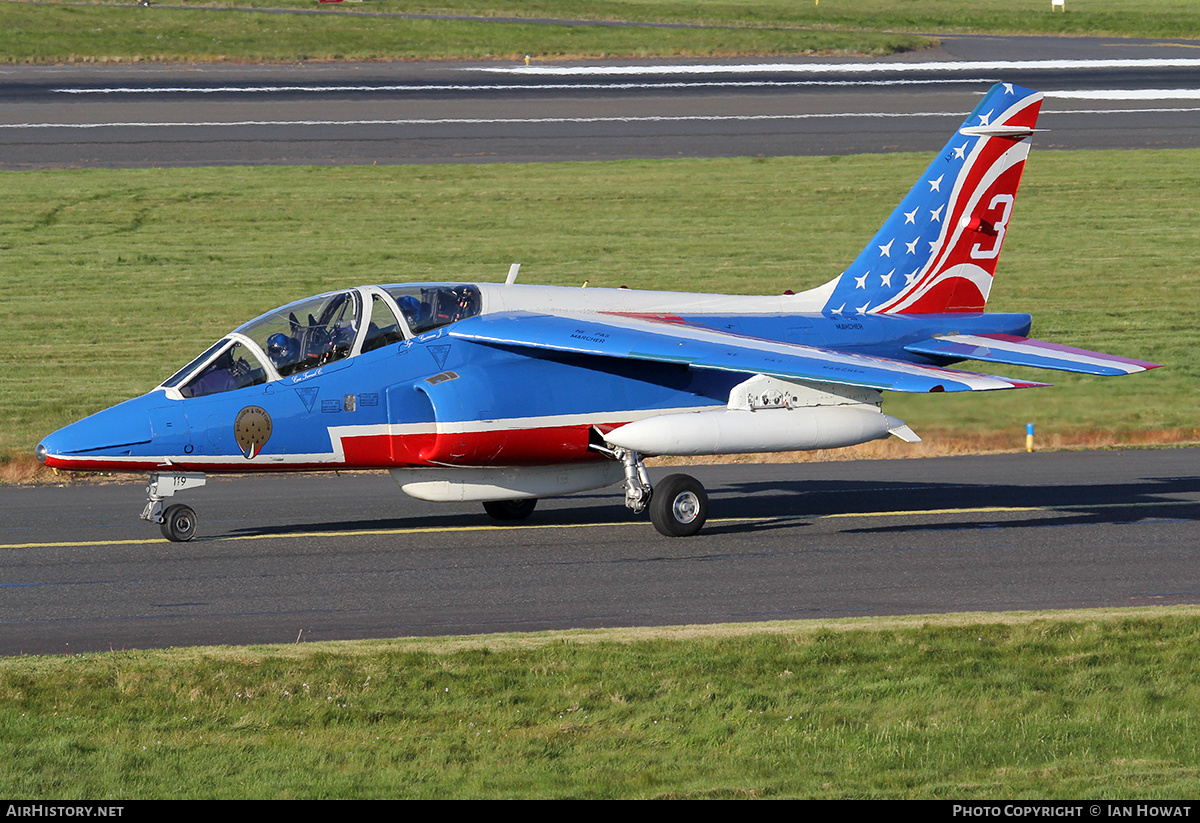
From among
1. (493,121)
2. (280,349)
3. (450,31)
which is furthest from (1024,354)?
(450,31)

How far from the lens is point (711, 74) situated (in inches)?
2074

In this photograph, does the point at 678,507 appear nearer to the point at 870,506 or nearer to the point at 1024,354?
the point at 870,506

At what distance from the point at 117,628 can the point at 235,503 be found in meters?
6.84

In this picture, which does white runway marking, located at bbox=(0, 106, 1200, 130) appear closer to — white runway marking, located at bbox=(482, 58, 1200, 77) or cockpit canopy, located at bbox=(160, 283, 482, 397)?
white runway marking, located at bbox=(482, 58, 1200, 77)

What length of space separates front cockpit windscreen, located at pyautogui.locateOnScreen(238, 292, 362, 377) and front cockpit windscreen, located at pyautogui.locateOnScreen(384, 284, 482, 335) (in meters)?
0.54

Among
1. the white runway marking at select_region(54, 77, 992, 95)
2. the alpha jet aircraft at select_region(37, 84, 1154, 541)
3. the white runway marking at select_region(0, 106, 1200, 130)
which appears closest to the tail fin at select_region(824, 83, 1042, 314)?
the alpha jet aircraft at select_region(37, 84, 1154, 541)

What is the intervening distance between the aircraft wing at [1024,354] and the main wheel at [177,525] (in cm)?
920

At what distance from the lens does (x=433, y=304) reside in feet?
56.4

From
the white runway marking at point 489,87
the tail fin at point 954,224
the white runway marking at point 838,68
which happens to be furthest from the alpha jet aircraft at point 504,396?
the white runway marking at point 838,68

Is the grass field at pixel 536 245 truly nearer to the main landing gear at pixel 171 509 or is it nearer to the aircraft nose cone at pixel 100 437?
the main landing gear at pixel 171 509

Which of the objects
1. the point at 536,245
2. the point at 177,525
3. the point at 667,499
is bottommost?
the point at 177,525

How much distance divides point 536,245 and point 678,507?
19064 mm

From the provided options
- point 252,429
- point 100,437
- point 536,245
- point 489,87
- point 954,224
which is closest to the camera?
point 100,437

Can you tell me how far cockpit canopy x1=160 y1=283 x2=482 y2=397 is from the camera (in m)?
16.2
